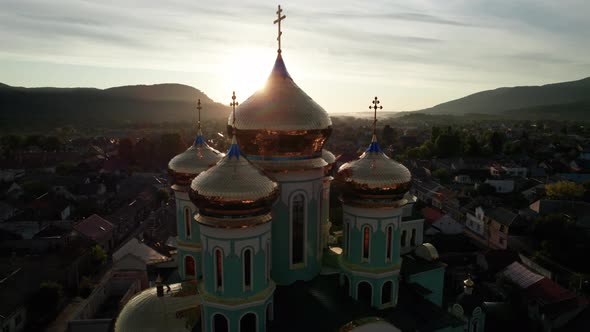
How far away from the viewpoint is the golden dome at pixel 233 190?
9008 millimetres

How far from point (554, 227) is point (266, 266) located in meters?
26.5

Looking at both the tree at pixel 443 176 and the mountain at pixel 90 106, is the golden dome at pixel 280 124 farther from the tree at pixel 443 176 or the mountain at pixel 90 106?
the mountain at pixel 90 106

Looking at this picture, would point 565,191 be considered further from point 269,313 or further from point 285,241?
point 269,313

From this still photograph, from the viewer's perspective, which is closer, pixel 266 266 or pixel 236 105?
pixel 266 266

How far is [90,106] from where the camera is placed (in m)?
164

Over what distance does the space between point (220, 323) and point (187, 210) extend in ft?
16.0

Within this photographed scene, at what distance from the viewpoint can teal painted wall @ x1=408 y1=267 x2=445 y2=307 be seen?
48.0 feet

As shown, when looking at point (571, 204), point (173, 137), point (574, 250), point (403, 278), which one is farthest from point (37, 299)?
point (173, 137)

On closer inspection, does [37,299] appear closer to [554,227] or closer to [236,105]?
[236,105]

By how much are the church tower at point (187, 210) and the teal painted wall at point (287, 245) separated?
3281 millimetres

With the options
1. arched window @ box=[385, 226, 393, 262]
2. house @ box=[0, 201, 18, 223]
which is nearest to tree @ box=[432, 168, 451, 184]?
arched window @ box=[385, 226, 393, 262]

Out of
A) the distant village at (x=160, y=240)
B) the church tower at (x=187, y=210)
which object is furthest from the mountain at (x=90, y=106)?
the church tower at (x=187, y=210)

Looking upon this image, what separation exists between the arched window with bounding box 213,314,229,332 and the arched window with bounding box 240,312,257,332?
1.20 ft

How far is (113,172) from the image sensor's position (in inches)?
2200
